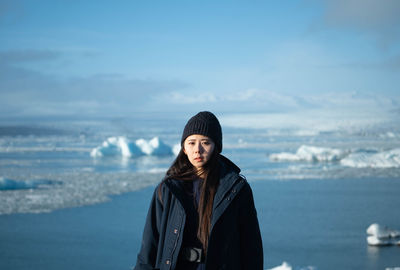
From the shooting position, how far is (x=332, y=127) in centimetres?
4600

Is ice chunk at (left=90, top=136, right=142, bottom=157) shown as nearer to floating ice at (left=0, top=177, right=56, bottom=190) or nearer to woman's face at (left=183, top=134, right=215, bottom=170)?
floating ice at (left=0, top=177, right=56, bottom=190)

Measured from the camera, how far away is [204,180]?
5.67 ft

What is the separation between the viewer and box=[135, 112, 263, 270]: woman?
5.44 ft

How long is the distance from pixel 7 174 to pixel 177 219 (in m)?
13.2

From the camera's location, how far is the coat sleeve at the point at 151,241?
1.70 metres

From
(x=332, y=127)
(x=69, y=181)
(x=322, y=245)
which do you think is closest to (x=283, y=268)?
(x=322, y=245)

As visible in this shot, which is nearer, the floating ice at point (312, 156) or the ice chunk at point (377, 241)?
the ice chunk at point (377, 241)

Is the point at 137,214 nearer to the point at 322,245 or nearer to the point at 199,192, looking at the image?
the point at 322,245

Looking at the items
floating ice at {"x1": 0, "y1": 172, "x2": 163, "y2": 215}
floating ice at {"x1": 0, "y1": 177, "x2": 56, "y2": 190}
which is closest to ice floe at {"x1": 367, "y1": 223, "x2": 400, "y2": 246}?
floating ice at {"x1": 0, "y1": 172, "x2": 163, "y2": 215}

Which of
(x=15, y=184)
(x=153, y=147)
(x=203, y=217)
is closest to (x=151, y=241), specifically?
(x=203, y=217)

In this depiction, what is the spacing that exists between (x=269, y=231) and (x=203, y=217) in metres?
6.55

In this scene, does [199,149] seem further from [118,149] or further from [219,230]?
[118,149]

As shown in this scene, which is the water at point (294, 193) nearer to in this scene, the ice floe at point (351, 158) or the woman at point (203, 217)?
the ice floe at point (351, 158)

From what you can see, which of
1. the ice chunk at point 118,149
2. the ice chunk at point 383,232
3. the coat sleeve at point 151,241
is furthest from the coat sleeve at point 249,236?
the ice chunk at point 118,149
